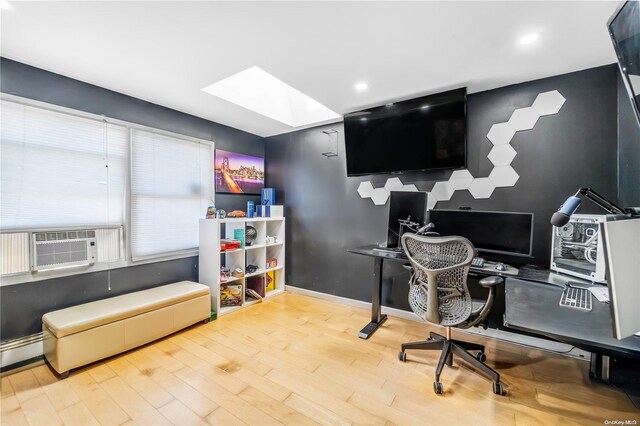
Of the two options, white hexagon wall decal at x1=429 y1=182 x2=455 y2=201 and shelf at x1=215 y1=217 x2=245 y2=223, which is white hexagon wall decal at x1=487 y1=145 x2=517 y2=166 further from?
shelf at x1=215 y1=217 x2=245 y2=223

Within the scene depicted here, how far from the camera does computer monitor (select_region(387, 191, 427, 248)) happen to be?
8.86 ft

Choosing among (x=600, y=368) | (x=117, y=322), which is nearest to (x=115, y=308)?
(x=117, y=322)

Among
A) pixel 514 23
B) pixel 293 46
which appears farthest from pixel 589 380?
pixel 293 46

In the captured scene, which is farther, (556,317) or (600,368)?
(600,368)

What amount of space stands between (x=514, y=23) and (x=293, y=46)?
4.78 ft

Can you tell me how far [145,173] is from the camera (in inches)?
110

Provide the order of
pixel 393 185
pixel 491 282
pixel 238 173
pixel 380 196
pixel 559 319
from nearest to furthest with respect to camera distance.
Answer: pixel 559 319
pixel 491 282
pixel 393 185
pixel 380 196
pixel 238 173

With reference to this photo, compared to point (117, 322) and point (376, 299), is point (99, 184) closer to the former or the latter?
point (117, 322)

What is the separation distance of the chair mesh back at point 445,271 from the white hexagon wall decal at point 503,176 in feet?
3.91

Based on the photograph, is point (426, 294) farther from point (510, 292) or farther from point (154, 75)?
point (154, 75)

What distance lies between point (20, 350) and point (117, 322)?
686 mm

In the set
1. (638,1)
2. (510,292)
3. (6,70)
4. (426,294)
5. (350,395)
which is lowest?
(350,395)

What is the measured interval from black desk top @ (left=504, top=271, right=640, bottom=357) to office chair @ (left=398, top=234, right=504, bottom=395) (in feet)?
0.84

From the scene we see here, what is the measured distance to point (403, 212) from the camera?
9.12 ft
